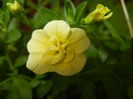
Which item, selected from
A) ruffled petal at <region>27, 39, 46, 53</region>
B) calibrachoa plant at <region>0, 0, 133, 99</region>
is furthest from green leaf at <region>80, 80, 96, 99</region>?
ruffled petal at <region>27, 39, 46, 53</region>

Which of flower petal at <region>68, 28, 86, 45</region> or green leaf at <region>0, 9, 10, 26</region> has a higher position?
green leaf at <region>0, 9, 10, 26</region>

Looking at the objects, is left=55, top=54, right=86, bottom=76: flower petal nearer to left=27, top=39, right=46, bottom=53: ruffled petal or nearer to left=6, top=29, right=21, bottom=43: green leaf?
left=27, top=39, right=46, bottom=53: ruffled petal

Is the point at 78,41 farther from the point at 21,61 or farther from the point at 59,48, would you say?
the point at 21,61

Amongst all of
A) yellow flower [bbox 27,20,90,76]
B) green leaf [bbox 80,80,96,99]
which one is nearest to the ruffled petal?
yellow flower [bbox 27,20,90,76]

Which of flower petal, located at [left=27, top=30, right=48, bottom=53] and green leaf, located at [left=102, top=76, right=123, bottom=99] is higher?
flower petal, located at [left=27, top=30, right=48, bottom=53]

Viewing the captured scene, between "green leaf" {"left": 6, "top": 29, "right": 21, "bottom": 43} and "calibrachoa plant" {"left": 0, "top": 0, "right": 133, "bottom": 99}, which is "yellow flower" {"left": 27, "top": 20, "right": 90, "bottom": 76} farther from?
"green leaf" {"left": 6, "top": 29, "right": 21, "bottom": 43}

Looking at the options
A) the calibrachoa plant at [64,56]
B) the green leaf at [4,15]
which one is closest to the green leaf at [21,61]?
the calibrachoa plant at [64,56]

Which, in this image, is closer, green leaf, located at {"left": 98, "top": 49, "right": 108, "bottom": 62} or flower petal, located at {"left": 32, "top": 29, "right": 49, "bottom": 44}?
flower petal, located at {"left": 32, "top": 29, "right": 49, "bottom": 44}

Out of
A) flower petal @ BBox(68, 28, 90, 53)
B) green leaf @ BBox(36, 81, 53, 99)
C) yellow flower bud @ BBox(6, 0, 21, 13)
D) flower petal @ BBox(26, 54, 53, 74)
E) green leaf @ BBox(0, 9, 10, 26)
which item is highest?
yellow flower bud @ BBox(6, 0, 21, 13)
